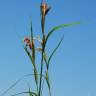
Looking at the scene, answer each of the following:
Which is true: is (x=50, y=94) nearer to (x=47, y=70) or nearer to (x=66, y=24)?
(x=47, y=70)

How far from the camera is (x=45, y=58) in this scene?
2.48 meters

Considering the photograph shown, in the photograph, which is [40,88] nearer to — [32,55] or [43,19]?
[32,55]

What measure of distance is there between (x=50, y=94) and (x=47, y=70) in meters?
0.18

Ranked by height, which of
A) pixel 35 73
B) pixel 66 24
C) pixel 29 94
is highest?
pixel 66 24

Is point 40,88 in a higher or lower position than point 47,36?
lower

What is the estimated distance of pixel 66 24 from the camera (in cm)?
231

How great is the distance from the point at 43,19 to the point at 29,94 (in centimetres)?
59

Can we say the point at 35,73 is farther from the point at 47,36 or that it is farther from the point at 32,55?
the point at 47,36

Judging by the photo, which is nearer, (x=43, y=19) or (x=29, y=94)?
(x=43, y=19)

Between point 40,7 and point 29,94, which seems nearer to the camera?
point 40,7

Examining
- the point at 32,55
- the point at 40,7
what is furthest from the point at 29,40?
the point at 40,7

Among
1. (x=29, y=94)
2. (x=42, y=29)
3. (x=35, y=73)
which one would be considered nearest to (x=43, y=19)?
(x=42, y=29)

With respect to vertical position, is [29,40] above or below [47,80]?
above

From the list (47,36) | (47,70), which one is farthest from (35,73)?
(47,36)
